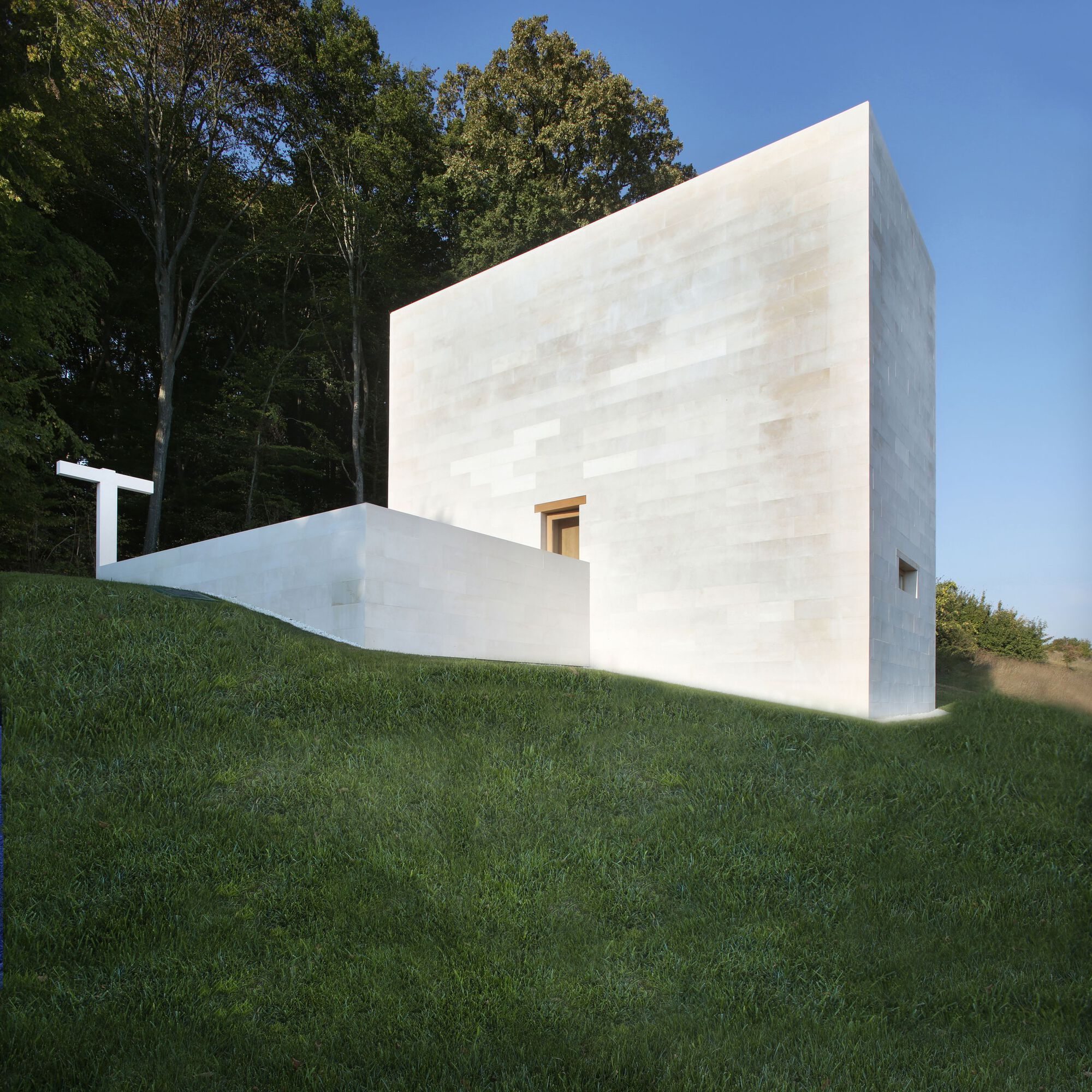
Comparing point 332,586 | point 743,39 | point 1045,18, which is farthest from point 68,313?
point 1045,18

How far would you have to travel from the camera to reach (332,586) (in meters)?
10.2

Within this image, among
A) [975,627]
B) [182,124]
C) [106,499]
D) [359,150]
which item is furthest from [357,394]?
[975,627]

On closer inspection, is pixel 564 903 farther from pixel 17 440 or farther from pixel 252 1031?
pixel 17 440

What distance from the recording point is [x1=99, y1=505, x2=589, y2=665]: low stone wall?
394 inches

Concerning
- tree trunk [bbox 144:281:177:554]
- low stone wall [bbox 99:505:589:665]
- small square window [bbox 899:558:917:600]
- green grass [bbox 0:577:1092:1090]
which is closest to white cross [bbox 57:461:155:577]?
low stone wall [bbox 99:505:589:665]

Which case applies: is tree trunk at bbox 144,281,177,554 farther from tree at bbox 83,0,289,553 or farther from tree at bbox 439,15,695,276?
tree at bbox 439,15,695,276

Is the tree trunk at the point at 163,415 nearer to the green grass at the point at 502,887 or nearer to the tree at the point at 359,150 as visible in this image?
the tree at the point at 359,150

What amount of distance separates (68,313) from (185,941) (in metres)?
18.2

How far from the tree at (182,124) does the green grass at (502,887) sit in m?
13.3

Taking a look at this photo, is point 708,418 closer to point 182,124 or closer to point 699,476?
point 699,476

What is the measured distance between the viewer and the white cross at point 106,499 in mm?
12797

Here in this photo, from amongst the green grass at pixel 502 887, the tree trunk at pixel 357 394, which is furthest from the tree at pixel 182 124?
the green grass at pixel 502 887

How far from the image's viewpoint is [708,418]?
12.2 metres

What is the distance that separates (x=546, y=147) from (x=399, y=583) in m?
17.4
